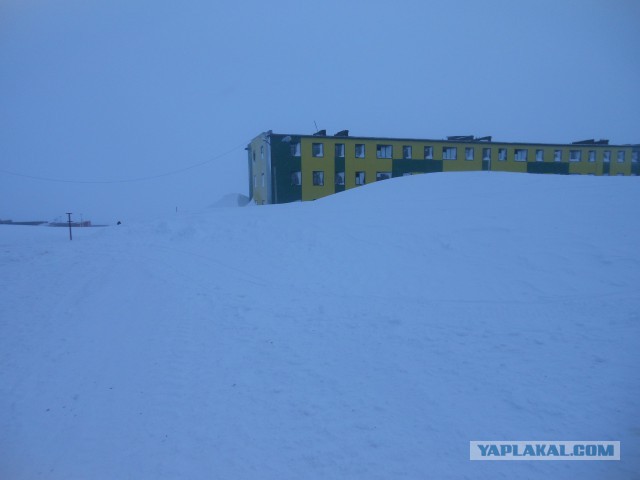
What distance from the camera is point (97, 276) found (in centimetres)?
1297

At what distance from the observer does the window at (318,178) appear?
139 feet

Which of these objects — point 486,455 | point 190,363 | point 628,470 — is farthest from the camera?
point 190,363

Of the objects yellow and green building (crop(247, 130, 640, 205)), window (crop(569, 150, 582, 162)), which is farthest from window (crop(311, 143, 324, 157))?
window (crop(569, 150, 582, 162))

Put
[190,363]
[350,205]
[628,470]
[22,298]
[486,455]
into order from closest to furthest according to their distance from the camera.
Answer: [628,470] < [486,455] < [190,363] < [22,298] < [350,205]

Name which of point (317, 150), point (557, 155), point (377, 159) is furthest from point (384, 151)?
point (557, 155)

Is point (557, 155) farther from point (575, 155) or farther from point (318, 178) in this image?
point (318, 178)

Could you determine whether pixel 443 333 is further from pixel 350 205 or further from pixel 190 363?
pixel 350 205

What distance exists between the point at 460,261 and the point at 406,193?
998 centimetres

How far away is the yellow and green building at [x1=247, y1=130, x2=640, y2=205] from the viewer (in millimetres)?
41406

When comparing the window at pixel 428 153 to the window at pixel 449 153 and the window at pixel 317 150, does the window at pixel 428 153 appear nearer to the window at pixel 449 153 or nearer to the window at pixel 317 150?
the window at pixel 449 153

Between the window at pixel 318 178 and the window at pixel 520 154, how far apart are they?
25.2 meters

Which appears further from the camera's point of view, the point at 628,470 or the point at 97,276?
the point at 97,276

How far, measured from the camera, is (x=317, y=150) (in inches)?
1671

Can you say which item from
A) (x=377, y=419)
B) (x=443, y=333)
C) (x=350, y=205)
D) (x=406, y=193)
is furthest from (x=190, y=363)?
(x=406, y=193)
